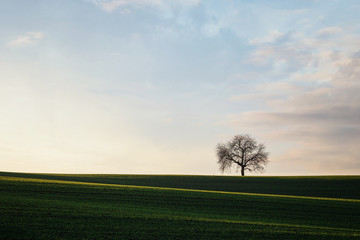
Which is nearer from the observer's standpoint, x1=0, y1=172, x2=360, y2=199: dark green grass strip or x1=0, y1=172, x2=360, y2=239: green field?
x1=0, y1=172, x2=360, y2=239: green field

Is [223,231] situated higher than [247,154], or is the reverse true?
[247,154]

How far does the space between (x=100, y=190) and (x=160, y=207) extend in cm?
879

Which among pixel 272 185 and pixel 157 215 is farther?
pixel 272 185

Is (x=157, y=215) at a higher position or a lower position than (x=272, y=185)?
lower

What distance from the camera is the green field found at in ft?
56.2

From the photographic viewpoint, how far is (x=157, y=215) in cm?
2216

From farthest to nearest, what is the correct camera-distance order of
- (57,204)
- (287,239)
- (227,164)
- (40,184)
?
(227,164) → (40,184) → (57,204) → (287,239)

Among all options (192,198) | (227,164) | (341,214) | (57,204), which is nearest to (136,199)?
(192,198)

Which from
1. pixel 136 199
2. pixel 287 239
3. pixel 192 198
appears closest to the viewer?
pixel 287 239

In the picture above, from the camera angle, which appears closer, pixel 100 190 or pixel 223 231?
pixel 223 231

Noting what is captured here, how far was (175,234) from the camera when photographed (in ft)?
56.5

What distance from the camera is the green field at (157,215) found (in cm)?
1714

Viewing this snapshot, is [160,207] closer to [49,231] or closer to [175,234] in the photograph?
[175,234]

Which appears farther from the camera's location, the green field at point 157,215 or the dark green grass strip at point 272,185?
the dark green grass strip at point 272,185
